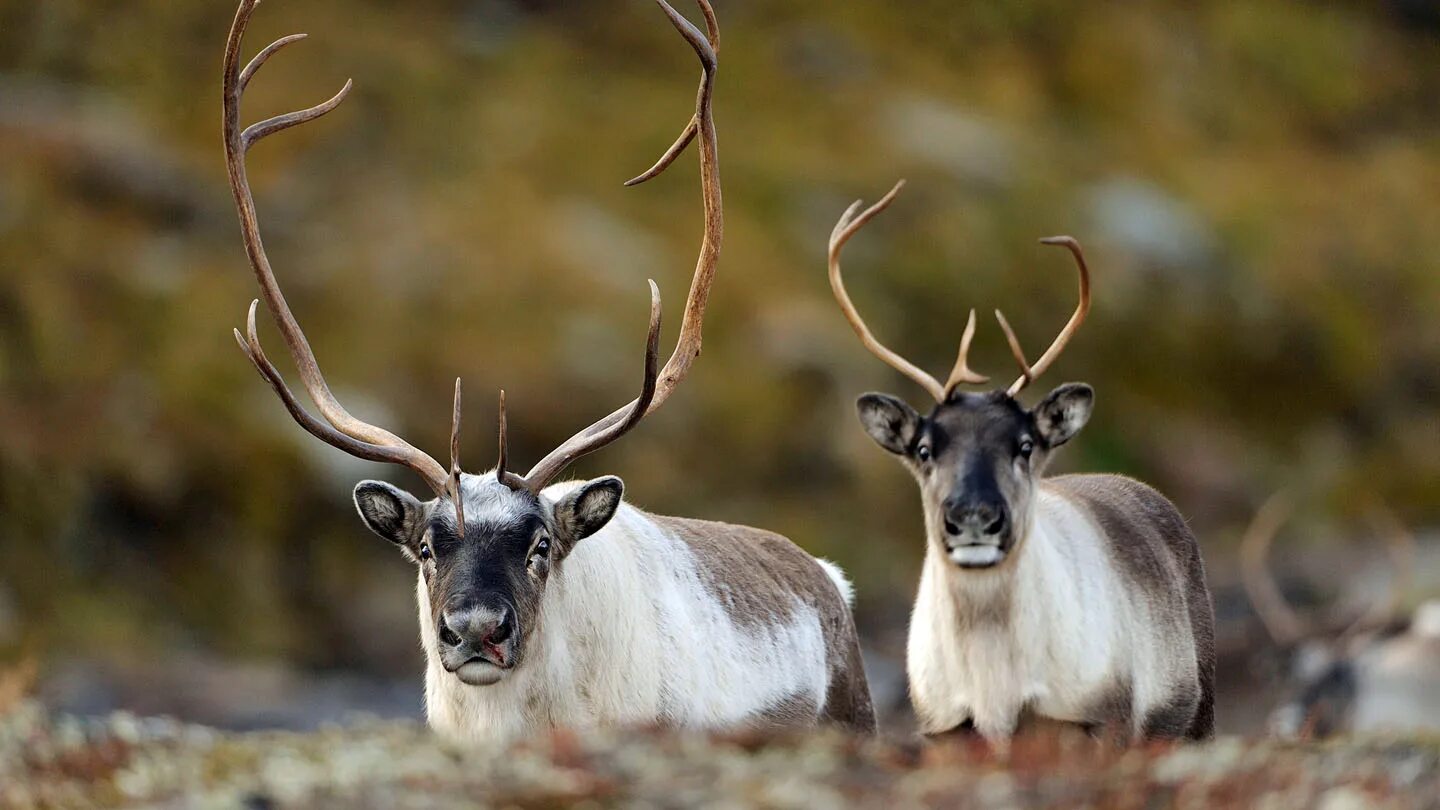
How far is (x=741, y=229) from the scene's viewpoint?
28750 mm

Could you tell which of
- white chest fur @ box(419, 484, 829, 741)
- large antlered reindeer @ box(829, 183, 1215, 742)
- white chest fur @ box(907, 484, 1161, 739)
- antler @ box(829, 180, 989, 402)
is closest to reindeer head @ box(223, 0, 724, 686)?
white chest fur @ box(419, 484, 829, 741)

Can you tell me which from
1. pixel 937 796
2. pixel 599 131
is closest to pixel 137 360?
pixel 599 131

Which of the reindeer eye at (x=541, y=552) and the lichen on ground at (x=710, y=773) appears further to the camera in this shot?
the reindeer eye at (x=541, y=552)

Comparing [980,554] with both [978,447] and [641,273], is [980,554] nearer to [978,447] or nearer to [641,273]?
[978,447]

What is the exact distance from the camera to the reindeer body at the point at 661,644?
10.1 metres

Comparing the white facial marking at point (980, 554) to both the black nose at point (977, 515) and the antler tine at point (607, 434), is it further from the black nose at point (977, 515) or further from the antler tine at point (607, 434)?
the antler tine at point (607, 434)

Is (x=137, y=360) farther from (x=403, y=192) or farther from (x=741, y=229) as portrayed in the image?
(x=741, y=229)

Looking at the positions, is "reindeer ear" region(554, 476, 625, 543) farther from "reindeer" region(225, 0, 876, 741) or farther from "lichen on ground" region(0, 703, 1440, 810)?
"lichen on ground" region(0, 703, 1440, 810)

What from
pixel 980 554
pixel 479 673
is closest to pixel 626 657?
pixel 479 673

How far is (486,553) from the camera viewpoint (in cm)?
981

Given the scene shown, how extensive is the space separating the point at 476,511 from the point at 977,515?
245cm

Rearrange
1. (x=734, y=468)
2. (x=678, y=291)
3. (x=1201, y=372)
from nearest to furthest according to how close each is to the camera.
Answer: (x=734, y=468) → (x=678, y=291) → (x=1201, y=372)

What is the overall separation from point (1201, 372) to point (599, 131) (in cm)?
921

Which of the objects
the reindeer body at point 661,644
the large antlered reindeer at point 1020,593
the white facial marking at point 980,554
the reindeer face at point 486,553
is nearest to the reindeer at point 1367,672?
the large antlered reindeer at point 1020,593
